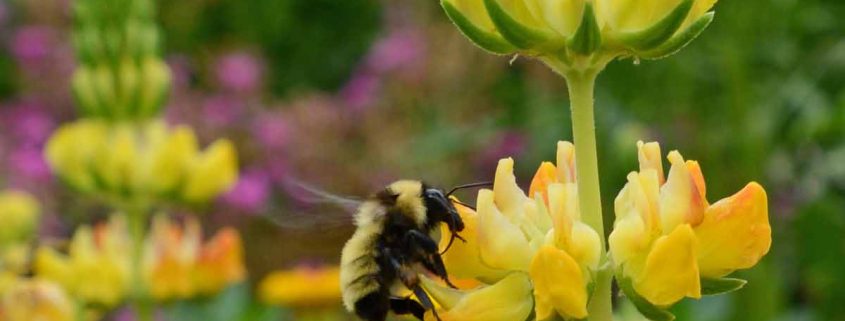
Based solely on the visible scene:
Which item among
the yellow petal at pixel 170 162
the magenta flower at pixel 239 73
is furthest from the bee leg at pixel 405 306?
the magenta flower at pixel 239 73

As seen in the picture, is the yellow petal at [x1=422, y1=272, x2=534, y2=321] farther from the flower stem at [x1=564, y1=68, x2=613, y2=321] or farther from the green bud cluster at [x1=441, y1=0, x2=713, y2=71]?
the green bud cluster at [x1=441, y1=0, x2=713, y2=71]

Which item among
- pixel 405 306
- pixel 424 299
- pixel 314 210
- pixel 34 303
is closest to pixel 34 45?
pixel 34 303

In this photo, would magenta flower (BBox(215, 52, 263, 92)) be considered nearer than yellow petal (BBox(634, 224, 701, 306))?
No

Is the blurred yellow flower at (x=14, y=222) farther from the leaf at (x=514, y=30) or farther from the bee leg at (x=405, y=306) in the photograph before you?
the leaf at (x=514, y=30)

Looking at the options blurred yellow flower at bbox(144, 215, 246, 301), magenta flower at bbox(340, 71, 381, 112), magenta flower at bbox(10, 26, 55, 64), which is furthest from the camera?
magenta flower at bbox(10, 26, 55, 64)

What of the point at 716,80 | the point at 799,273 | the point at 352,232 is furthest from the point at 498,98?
the point at 352,232

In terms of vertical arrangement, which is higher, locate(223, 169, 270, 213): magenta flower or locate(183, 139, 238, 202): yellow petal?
locate(223, 169, 270, 213): magenta flower

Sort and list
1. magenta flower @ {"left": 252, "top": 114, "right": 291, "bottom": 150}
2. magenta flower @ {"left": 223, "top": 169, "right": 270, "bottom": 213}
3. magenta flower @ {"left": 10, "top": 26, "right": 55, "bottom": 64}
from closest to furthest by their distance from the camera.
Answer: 1. magenta flower @ {"left": 223, "top": 169, "right": 270, "bottom": 213}
2. magenta flower @ {"left": 252, "top": 114, "right": 291, "bottom": 150}
3. magenta flower @ {"left": 10, "top": 26, "right": 55, "bottom": 64}

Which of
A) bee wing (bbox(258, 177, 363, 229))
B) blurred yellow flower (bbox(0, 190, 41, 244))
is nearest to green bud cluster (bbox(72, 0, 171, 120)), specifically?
blurred yellow flower (bbox(0, 190, 41, 244))
